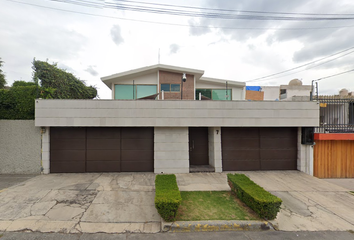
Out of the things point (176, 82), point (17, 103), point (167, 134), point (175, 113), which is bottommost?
point (167, 134)

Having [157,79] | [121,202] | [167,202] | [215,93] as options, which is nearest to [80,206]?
[121,202]

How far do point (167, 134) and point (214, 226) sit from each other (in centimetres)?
553

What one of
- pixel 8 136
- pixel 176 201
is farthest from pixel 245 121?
pixel 8 136

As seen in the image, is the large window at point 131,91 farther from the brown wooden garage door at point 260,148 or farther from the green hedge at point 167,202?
the green hedge at point 167,202

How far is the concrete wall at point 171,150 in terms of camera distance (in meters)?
9.48

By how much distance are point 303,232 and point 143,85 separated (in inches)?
504

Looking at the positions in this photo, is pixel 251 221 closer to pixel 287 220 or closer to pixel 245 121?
pixel 287 220

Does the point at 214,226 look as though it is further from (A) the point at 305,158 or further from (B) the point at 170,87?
(B) the point at 170,87

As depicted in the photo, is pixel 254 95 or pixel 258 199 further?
pixel 254 95

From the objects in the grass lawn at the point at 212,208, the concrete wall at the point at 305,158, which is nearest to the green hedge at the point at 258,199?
the grass lawn at the point at 212,208

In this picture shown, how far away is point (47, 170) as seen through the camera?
30.3ft

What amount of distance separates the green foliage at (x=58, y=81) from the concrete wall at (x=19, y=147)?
4.01 meters

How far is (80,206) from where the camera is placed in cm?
577

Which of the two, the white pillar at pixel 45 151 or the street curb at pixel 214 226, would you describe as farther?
the white pillar at pixel 45 151
